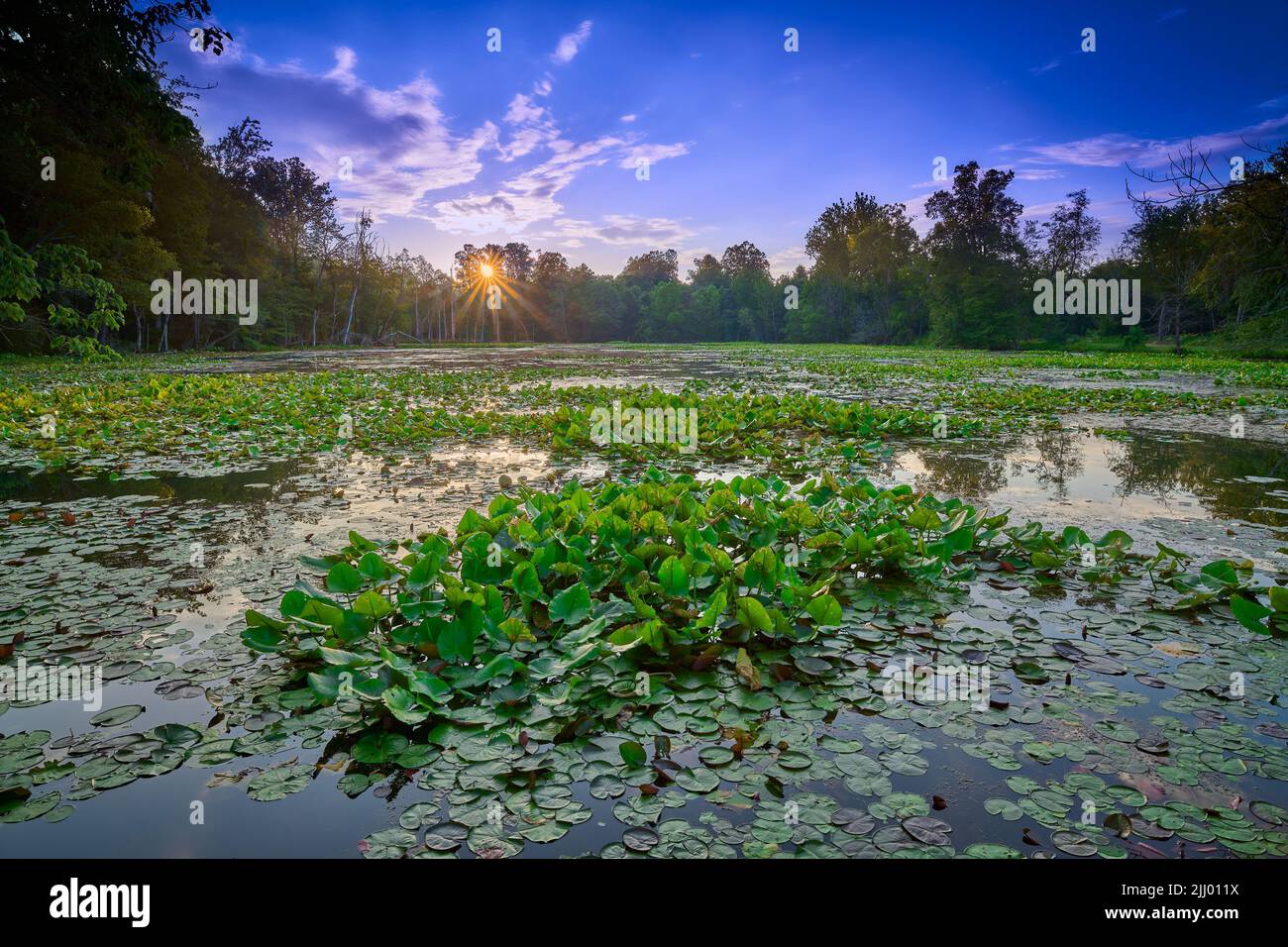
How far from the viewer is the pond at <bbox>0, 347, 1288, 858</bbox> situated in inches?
58.3

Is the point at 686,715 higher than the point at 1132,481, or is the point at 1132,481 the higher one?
the point at 1132,481

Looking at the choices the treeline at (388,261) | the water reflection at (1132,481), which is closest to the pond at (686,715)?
the water reflection at (1132,481)

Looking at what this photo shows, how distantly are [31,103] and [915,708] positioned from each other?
1771cm

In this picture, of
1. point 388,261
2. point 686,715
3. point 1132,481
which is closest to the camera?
point 686,715

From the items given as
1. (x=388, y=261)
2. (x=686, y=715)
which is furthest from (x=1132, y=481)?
(x=388, y=261)

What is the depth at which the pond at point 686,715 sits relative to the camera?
4.86ft

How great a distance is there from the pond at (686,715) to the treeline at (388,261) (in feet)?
31.5

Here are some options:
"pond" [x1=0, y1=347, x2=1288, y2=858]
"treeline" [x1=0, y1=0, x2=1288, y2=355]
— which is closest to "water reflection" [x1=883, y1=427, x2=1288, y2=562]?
"pond" [x1=0, y1=347, x2=1288, y2=858]

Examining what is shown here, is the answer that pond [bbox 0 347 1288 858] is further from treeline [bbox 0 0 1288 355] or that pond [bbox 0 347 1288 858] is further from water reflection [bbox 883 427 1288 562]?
treeline [bbox 0 0 1288 355]

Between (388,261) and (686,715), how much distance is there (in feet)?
198

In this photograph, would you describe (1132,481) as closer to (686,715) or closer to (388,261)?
(686,715)

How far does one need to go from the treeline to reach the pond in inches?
378

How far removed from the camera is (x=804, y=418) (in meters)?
8.08

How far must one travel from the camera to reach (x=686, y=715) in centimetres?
195
